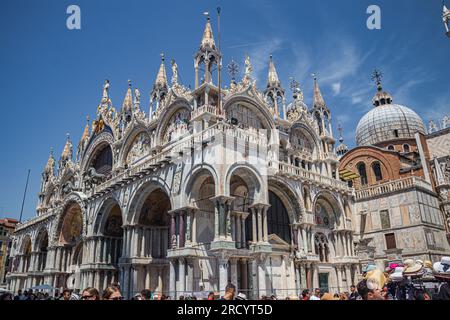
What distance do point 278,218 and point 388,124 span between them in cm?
3047

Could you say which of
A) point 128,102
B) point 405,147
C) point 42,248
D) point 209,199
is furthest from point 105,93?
point 405,147

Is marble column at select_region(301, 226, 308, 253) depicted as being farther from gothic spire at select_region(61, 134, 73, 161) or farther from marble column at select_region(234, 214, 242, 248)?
gothic spire at select_region(61, 134, 73, 161)

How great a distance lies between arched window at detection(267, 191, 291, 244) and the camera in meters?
25.8

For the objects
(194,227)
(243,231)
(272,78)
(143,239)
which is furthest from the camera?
(272,78)

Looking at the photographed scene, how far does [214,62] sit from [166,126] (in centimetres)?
700

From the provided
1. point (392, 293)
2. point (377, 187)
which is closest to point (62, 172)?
point (377, 187)

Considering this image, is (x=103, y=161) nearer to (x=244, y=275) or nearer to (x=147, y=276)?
(x=147, y=276)

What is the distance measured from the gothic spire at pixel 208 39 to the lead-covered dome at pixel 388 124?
103 feet

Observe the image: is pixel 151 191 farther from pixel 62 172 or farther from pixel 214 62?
pixel 62 172

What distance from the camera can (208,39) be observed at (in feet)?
85.7

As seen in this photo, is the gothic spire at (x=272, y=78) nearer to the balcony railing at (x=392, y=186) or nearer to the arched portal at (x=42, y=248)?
the balcony railing at (x=392, y=186)

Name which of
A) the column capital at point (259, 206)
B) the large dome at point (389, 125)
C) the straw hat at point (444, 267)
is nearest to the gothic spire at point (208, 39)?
the column capital at point (259, 206)

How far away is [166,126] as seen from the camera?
29453 mm

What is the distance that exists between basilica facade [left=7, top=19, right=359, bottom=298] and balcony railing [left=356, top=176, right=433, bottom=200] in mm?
1032
